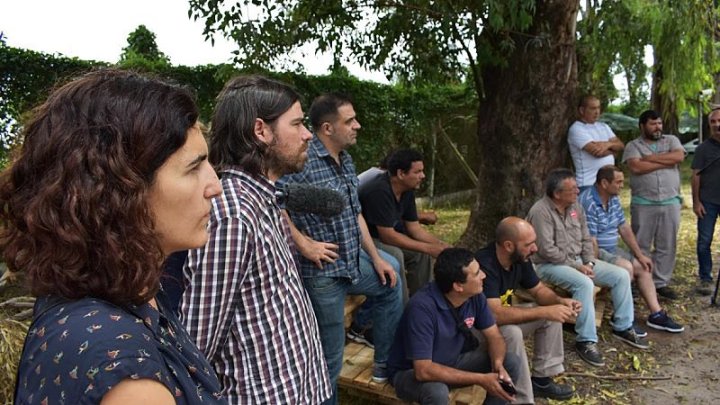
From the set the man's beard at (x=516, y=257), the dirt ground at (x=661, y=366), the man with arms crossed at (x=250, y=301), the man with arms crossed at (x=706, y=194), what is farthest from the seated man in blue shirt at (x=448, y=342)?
the man with arms crossed at (x=706, y=194)

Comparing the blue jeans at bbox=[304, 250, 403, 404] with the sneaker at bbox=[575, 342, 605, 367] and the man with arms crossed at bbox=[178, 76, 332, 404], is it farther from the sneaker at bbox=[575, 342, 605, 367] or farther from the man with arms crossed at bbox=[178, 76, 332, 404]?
the sneaker at bbox=[575, 342, 605, 367]

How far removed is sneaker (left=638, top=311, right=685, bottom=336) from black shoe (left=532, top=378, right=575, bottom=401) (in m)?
1.65

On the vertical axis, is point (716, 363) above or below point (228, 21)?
below

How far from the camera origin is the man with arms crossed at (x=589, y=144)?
5.74m

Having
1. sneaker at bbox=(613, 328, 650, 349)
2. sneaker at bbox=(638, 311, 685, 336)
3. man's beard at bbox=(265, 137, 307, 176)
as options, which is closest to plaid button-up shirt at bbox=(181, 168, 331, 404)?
man's beard at bbox=(265, 137, 307, 176)

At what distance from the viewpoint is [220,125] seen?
2076mm

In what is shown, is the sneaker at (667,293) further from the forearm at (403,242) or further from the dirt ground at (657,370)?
the forearm at (403,242)

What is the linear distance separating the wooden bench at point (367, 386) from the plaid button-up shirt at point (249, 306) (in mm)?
1798

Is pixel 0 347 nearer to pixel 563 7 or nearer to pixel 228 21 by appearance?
pixel 228 21

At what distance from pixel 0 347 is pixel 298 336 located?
2.28 metres

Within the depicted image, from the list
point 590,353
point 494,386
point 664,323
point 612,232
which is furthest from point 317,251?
point 664,323

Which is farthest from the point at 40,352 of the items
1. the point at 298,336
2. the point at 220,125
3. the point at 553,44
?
the point at 553,44

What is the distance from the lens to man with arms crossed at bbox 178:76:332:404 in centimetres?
158

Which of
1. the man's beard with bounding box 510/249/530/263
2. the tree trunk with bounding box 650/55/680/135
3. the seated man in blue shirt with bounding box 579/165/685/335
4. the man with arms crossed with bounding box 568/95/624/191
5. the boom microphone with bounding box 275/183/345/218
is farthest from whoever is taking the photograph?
the tree trunk with bounding box 650/55/680/135
